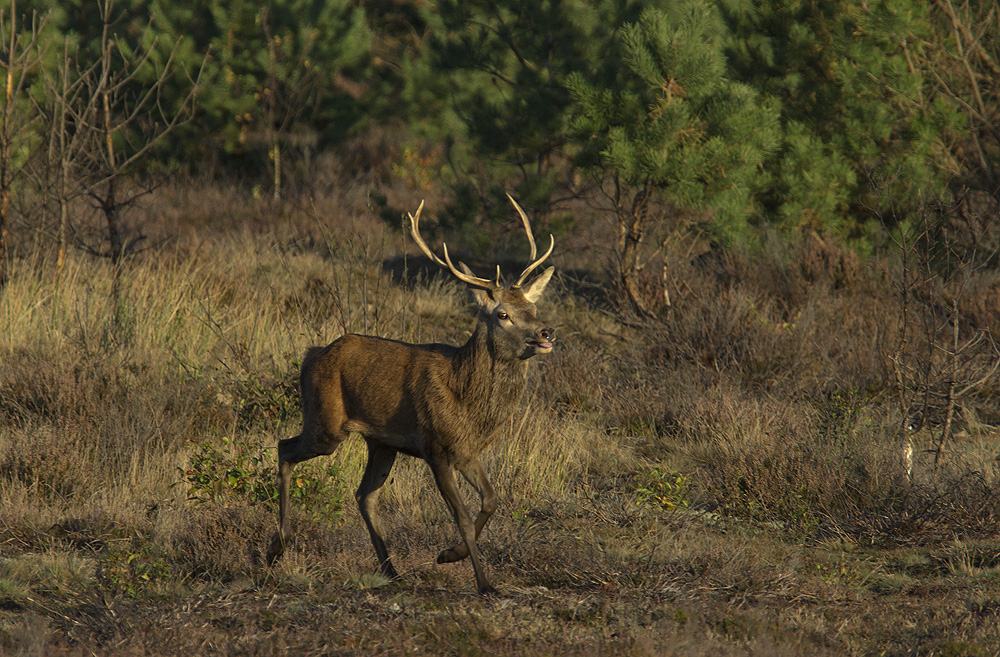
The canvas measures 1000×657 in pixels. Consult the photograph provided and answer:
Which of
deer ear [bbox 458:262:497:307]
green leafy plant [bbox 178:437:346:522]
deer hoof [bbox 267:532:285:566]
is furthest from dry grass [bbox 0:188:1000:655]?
deer ear [bbox 458:262:497:307]

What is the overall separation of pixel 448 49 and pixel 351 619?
9.82 m

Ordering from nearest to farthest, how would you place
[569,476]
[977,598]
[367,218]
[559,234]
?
[977,598], [569,476], [559,234], [367,218]

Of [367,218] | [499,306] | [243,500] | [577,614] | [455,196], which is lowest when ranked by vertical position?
[367,218]

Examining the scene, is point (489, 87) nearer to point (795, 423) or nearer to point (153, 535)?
point (795, 423)

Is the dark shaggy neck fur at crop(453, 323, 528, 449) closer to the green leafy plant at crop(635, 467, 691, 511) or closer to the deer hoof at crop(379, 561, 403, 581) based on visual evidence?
the deer hoof at crop(379, 561, 403, 581)

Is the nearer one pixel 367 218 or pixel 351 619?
pixel 351 619

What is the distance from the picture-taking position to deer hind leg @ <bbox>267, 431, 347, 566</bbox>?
5.78 metres

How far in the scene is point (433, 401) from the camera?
5.54 meters

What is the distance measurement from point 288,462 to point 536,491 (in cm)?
188

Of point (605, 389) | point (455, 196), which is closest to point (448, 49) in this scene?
point (455, 196)

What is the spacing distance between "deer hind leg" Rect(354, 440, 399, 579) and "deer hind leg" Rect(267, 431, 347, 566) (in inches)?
11.1

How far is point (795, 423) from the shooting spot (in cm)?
776

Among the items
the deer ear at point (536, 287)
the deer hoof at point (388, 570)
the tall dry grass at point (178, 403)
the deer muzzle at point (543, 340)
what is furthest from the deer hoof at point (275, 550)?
the deer ear at point (536, 287)

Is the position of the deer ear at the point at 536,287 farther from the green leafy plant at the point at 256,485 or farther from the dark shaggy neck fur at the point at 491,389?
the green leafy plant at the point at 256,485
